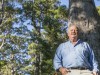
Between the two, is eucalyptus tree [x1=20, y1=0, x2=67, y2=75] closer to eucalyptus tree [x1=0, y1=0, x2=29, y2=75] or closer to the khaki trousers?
eucalyptus tree [x1=0, y1=0, x2=29, y2=75]

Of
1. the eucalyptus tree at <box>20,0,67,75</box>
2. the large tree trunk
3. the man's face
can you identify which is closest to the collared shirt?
the man's face

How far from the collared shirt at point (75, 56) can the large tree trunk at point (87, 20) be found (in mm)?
1092

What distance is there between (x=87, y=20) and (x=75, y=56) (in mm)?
1684

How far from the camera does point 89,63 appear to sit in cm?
536

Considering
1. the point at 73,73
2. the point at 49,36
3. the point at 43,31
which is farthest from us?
the point at 43,31

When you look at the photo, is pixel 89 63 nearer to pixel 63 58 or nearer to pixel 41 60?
pixel 63 58

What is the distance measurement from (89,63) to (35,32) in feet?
97.6

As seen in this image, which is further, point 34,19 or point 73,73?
point 34,19

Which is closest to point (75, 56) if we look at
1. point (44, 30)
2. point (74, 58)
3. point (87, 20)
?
point (74, 58)

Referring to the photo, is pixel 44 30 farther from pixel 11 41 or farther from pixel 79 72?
pixel 79 72

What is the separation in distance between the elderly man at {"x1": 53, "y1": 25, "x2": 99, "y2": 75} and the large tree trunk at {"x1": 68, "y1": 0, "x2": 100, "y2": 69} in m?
1.11

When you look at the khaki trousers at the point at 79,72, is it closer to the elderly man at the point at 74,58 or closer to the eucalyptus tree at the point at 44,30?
the elderly man at the point at 74,58

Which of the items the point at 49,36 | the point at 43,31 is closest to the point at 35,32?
the point at 43,31

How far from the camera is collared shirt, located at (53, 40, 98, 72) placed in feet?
17.4
